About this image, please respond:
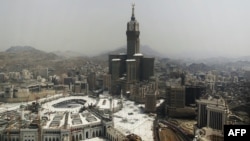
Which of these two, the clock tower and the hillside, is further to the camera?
the hillside

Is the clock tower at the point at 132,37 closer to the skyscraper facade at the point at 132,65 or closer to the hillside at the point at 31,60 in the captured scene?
the skyscraper facade at the point at 132,65

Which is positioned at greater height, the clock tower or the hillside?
the clock tower

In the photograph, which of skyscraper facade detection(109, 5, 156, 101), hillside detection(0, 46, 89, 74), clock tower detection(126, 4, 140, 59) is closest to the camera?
skyscraper facade detection(109, 5, 156, 101)

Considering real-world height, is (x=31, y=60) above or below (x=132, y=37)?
below

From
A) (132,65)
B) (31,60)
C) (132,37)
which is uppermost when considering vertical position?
(132,37)

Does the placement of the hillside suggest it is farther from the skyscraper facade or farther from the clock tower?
the clock tower

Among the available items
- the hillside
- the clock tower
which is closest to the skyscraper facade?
the clock tower

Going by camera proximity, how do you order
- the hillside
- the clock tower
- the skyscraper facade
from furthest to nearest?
the hillside
the clock tower
the skyscraper facade

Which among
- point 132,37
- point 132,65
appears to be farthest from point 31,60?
point 132,65

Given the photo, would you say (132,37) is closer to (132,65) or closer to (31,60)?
(132,65)
